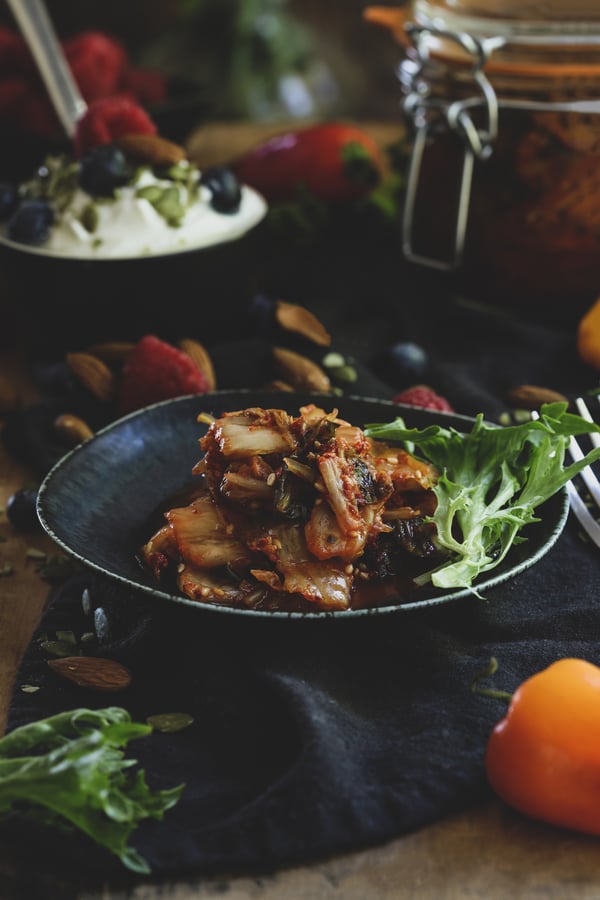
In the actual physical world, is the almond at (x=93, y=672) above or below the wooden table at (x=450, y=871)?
above

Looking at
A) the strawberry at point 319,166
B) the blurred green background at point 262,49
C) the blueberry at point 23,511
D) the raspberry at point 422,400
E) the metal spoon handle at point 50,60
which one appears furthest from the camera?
the blurred green background at point 262,49

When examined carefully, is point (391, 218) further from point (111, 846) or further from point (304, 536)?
point (111, 846)

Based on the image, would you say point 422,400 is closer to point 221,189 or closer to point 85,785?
point 221,189

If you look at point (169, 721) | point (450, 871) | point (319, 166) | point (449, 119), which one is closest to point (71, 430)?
point (169, 721)

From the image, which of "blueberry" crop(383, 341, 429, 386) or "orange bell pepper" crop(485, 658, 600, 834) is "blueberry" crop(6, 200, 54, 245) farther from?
"orange bell pepper" crop(485, 658, 600, 834)

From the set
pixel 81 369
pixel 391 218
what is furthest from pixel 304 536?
pixel 391 218

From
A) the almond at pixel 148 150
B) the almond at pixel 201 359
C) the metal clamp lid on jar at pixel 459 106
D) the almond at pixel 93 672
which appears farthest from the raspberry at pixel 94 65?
the almond at pixel 93 672

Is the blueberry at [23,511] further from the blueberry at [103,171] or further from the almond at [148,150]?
the almond at [148,150]
